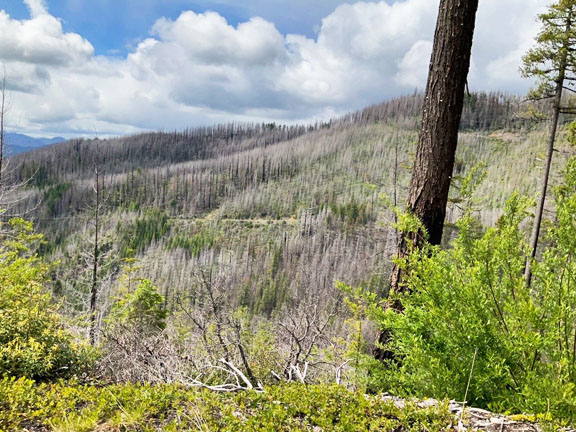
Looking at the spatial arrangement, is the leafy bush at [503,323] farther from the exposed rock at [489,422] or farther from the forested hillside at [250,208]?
the forested hillside at [250,208]

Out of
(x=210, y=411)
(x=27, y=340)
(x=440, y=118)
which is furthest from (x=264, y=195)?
(x=210, y=411)

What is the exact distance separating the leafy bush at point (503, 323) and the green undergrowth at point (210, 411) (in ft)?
1.31

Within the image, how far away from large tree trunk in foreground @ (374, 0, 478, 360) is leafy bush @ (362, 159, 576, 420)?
1266 millimetres

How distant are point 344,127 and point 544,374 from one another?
179546 mm

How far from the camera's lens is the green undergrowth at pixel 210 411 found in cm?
202

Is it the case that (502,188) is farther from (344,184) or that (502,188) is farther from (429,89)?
(429,89)

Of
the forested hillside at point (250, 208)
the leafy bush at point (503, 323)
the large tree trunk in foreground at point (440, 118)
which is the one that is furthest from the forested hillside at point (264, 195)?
the leafy bush at point (503, 323)

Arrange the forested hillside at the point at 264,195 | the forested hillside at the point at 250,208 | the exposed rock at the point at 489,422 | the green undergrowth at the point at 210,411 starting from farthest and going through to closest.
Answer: the forested hillside at the point at 264,195 < the forested hillside at the point at 250,208 < the green undergrowth at the point at 210,411 < the exposed rock at the point at 489,422

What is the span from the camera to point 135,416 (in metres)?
2.34

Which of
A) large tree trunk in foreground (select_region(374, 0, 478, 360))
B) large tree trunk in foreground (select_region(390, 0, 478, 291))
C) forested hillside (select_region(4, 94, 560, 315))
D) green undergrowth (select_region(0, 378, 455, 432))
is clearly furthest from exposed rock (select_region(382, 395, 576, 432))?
forested hillside (select_region(4, 94, 560, 315))

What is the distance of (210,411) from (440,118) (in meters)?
3.35

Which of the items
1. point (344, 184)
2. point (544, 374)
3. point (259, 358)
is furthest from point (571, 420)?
point (344, 184)

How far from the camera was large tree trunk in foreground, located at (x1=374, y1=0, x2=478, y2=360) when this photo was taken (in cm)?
375

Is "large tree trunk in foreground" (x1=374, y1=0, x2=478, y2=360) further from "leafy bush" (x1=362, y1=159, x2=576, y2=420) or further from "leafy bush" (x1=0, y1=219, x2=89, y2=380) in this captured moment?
"leafy bush" (x1=0, y1=219, x2=89, y2=380)
